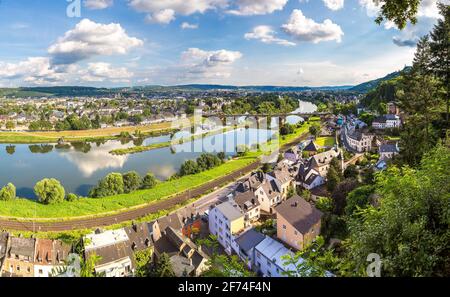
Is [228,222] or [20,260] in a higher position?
[228,222]

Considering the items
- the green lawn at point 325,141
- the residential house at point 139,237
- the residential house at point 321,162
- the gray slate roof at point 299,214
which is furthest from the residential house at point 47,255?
the green lawn at point 325,141

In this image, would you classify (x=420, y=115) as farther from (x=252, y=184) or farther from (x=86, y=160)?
(x=86, y=160)

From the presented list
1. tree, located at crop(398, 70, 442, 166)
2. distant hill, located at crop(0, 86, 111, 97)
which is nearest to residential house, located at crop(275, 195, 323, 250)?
tree, located at crop(398, 70, 442, 166)

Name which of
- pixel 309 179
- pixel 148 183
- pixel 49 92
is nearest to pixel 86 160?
pixel 148 183

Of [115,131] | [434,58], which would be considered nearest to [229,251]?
[434,58]

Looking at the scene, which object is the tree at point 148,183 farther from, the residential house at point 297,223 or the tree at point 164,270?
the tree at point 164,270

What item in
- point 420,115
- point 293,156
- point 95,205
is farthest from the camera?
point 293,156
